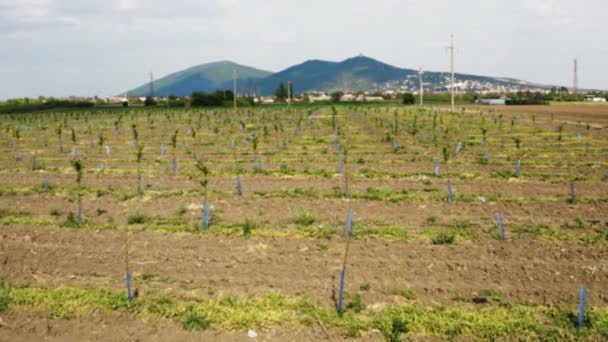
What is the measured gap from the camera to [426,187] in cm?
1670

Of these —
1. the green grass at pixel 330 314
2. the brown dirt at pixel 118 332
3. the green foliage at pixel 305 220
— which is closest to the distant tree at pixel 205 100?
the green foliage at pixel 305 220

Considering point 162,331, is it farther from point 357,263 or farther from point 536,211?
point 536,211

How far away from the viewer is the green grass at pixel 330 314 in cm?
708

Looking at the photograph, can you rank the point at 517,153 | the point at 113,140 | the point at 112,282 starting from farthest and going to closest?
the point at 113,140
the point at 517,153
the point at 112,282

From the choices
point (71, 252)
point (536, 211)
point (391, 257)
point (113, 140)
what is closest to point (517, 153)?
point (536, 211)

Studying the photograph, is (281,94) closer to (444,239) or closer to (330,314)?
(444,239)

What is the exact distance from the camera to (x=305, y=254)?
33.4 feet

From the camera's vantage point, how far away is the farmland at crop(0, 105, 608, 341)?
7.44 m

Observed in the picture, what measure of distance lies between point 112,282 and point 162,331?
2160 millimetres

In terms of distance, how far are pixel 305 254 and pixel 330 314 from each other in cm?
263

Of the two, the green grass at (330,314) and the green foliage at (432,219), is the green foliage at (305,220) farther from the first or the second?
the green grass at (330,314)

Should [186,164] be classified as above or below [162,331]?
above

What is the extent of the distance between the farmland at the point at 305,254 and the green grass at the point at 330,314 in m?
0.03

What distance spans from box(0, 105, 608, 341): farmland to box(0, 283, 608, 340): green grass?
27 millimetres
